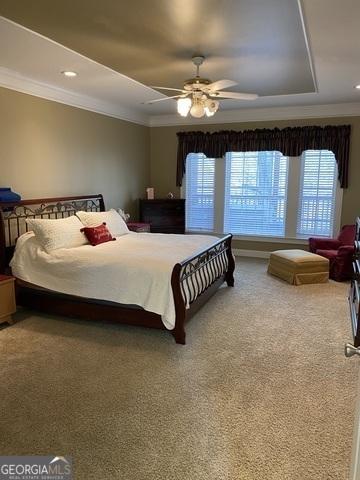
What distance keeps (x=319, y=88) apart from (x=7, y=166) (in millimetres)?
4188

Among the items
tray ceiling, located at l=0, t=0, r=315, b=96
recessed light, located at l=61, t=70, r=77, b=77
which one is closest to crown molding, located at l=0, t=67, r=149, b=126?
recessed light, located at l=61, t=70, r=77, b=77

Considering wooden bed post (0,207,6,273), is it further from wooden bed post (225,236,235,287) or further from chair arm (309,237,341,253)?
chair arm (309,237,341,253)

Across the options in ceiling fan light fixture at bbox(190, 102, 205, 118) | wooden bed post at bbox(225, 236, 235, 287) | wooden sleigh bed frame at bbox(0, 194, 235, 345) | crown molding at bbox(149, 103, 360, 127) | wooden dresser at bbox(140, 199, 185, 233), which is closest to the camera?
wooden sleigh bed frame at bbox(0, 194, 235, 345)

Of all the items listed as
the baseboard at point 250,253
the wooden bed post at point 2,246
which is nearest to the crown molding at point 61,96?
the wooden bed post at point 2,246

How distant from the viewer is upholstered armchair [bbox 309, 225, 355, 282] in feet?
17.7

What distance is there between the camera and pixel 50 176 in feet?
16.3

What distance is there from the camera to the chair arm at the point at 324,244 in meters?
5.92

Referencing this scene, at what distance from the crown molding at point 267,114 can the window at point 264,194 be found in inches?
24.4

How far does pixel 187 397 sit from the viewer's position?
8.52 feet

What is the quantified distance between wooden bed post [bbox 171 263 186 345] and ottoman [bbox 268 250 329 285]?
97.4 inches

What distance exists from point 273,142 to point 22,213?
14.5 ft

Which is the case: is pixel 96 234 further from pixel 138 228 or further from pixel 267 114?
pixel 267 114

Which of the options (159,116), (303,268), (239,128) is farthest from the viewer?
(159,116)

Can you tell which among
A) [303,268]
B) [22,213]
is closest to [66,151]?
[22,213]
